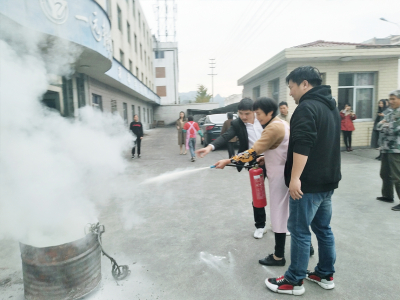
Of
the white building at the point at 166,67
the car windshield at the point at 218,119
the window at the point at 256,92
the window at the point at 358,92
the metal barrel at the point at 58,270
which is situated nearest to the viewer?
the metal barrel at the point at 58,270

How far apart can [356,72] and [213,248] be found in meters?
11.0

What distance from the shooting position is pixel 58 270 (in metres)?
2.26

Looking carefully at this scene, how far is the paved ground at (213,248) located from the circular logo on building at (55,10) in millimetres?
4352

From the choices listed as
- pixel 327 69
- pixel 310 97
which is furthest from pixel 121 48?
pixel 310 97

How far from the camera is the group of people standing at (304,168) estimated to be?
7.14 feet

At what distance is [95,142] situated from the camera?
5.74 metres

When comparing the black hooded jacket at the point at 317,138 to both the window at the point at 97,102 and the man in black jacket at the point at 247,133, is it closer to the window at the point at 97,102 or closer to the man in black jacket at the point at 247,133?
the man in black jacket at the point at 247,133

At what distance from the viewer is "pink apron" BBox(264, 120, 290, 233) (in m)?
2.73

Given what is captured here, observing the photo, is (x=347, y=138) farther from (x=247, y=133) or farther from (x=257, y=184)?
(x=257, y=184)

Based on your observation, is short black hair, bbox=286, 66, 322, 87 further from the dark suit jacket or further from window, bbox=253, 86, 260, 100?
window, bbox=253, 86, 260, 100

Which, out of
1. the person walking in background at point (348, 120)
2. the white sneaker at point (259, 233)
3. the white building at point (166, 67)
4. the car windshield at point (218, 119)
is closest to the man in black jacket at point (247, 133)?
the white sneaker at point (259, 233)

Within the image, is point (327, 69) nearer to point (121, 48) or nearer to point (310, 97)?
point (310, 97)

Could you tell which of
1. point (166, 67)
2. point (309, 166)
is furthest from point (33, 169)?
point (166, 67)

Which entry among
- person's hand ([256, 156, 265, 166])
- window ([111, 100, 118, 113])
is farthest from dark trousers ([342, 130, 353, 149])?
window ([111, 100, 118, 113])
